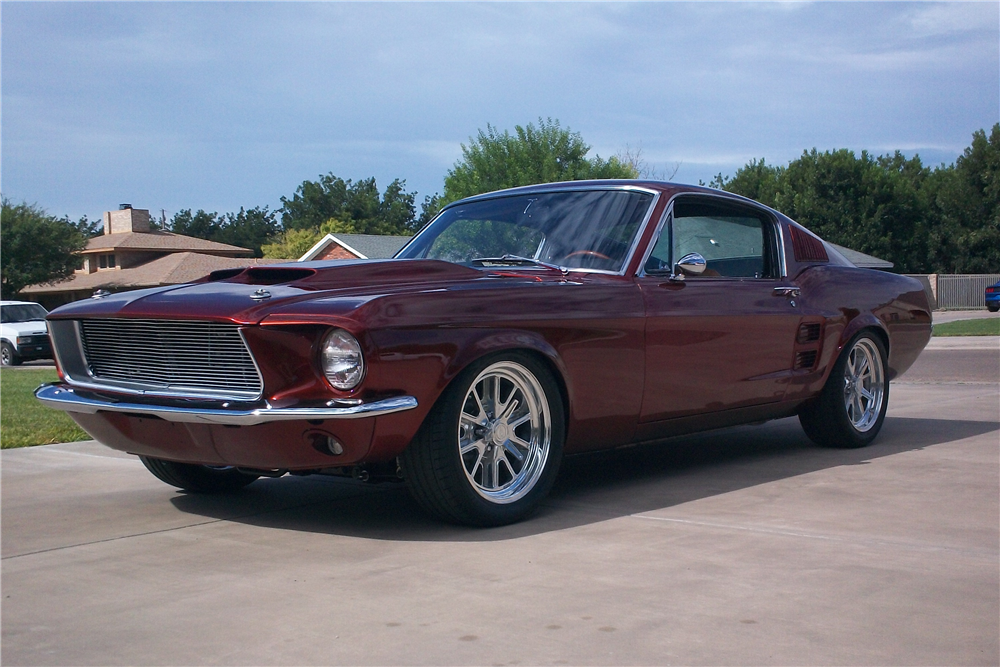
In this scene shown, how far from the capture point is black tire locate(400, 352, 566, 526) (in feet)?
13.7

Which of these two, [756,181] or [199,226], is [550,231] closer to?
[756,181]

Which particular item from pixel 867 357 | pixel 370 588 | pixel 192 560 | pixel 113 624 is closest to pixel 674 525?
pixel 370 588

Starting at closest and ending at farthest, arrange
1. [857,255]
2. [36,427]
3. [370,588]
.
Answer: [370,588]
[36,427]
[857,255]

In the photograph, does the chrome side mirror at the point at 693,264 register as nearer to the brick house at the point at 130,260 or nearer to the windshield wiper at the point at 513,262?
the windshield wiper at the point at 513,262

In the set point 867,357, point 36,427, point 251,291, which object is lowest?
point 36,427

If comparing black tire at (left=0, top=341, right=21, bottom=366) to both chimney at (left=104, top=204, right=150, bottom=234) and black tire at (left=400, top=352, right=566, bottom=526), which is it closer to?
black tire at (left=400, top=352, right=566, bottom=526)

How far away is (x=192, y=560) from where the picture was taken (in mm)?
4000

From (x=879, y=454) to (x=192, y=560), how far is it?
168 inches

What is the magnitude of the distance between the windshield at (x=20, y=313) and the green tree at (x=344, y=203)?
5980 centimetres

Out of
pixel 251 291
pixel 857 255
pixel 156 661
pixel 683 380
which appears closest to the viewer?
pixel 156 661

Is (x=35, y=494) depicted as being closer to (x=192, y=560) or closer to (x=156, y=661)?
(x=192, y=560)

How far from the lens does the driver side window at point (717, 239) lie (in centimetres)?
552

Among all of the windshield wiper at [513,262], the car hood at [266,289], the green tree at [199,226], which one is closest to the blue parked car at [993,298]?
the windshield wiper at [513,262]

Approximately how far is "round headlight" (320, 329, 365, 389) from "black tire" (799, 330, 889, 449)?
137 inches
